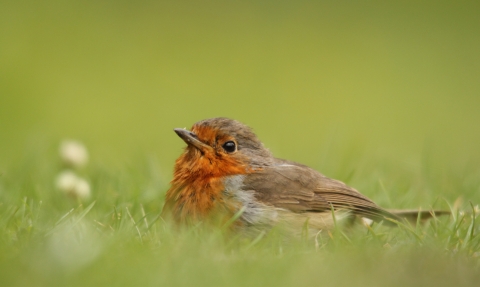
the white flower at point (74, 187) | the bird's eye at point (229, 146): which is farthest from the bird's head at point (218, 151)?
the white flower at point (74, 187)

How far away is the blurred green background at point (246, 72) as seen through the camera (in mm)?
12430

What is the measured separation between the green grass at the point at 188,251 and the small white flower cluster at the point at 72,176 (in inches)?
3.3

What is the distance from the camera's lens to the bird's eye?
238 inches

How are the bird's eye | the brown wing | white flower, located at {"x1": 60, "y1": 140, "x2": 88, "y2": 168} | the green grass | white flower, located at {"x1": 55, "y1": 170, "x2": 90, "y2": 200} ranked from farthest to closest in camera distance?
1. white flower, located at {"x1": 60, "y1": 140, "x2": 88, "y2": 168}
2. white flower, located at {"x1": 55, "y1": 170, "x2": 90, "y2": 200}
3. the bird's eye
4. the brown wing
5. the green grass

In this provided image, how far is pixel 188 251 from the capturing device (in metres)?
4.55

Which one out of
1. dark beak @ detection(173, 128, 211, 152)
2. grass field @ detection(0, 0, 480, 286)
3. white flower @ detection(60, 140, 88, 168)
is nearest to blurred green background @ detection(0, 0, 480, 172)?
grass field @ detection(0, 0, 480, 286)

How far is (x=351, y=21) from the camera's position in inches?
734

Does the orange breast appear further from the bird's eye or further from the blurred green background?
the blurred green background

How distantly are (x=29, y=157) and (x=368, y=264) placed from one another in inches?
149

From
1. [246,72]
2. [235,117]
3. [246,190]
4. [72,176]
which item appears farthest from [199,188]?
[246,72]

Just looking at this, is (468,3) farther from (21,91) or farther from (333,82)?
(21,91)

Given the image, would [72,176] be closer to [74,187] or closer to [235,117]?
[74,187]

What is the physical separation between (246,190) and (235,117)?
272 inches

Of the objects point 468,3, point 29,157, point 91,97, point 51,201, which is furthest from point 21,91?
point 468,3
